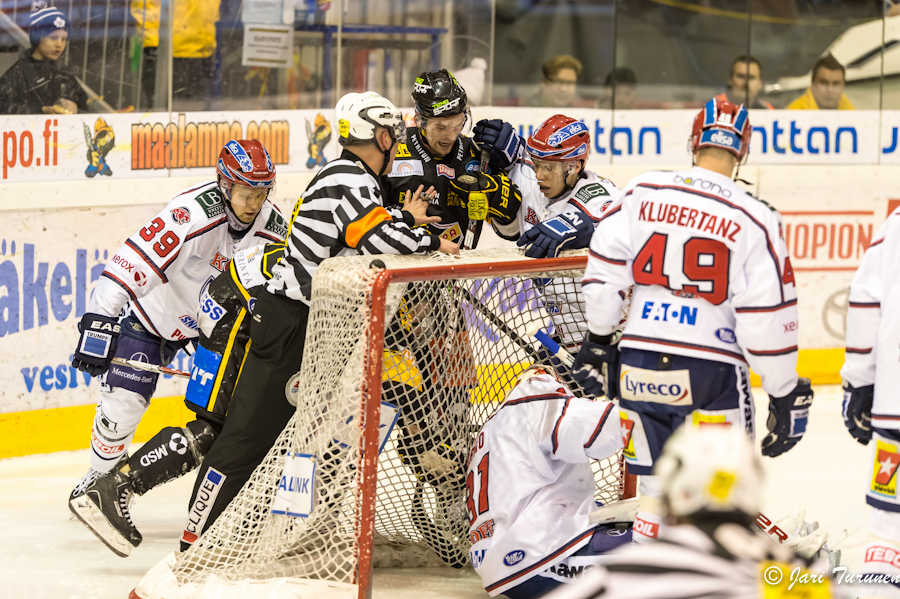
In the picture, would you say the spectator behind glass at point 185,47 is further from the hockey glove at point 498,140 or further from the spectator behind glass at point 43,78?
the hockey glove at point 498,140

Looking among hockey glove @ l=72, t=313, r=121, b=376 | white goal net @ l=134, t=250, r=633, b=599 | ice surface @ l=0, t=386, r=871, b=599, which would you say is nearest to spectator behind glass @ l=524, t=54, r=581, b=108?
ice surface @ l=0, t=386, r=871, b=599

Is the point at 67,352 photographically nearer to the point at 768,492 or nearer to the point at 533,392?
the point at 533,392

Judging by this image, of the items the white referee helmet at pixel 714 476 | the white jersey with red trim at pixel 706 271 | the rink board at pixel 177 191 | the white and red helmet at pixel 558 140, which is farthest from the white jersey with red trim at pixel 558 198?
the white referee helmet at pixel 714 476

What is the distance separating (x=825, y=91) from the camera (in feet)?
24.2

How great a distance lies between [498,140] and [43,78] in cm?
234

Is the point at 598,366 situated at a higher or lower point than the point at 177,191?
lower

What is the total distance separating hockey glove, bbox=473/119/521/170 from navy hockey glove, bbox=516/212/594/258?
57 centimetres

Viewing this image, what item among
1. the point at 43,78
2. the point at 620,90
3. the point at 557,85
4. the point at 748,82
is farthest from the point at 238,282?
the point at 748,82

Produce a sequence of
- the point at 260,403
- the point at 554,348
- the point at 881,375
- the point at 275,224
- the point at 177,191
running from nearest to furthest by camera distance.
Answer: the point at 881,375
the point at 260,403
the point at 554,348
the point at 275,224
the point at 177,191

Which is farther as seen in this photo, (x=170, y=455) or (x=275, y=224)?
(x=275, y=224)

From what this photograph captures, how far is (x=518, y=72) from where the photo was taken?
8.60 meters

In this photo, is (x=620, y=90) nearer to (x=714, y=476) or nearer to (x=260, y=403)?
(x=260, y=403)

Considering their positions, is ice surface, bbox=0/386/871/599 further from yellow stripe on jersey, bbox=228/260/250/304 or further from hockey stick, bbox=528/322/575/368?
yellow stripe on jersey, bbox=228/260/250/304

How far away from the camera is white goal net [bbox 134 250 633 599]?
3.00 meters
